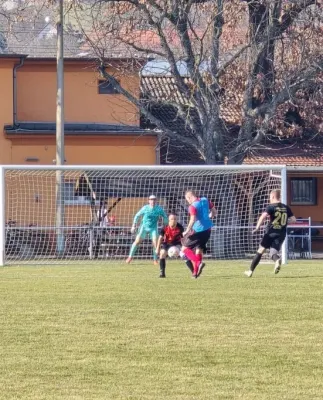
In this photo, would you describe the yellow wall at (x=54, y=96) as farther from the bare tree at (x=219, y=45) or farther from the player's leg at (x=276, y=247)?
the player's leg at (x=276, y=247)

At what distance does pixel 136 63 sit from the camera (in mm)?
34844

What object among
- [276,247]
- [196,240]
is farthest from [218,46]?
[196,240]

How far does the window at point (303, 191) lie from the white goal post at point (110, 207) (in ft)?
35.6

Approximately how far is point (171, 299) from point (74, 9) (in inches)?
669

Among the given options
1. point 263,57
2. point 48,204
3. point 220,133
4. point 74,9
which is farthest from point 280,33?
point 48,204

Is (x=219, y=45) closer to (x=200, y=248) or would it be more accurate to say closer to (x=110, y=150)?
(x=110, y=150)

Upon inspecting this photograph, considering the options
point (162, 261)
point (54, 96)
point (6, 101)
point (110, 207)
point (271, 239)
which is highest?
point (54, 96)

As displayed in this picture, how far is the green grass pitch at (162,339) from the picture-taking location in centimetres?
941

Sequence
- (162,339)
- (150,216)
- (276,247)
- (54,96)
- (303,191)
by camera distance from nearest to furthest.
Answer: (162,339), (276,247), (150,216), (54,96), (303,191)

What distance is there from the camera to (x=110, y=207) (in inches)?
1190

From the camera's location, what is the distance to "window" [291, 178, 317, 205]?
135ft

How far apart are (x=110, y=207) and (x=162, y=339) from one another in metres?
18.2

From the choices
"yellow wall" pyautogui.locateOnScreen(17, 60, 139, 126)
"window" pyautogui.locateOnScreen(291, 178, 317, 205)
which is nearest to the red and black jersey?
"yellow wall" pyautogui.locateOnScreen(17, 60, 139, 126)

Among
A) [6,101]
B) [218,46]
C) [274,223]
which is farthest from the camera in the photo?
[6,101]
